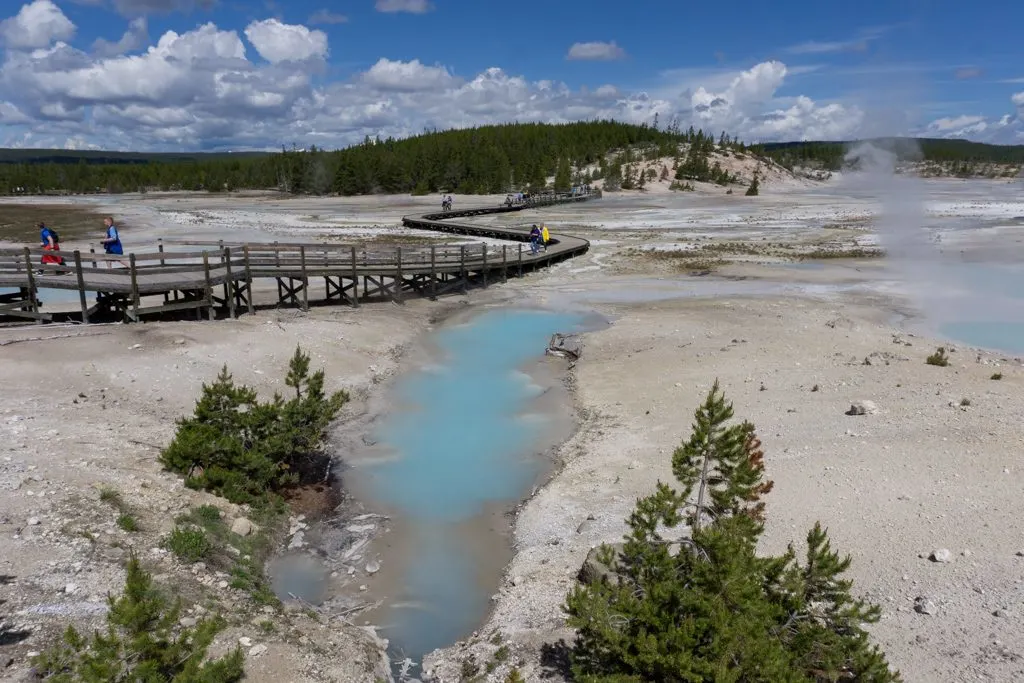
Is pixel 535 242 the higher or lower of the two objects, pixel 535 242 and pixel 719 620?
the higher

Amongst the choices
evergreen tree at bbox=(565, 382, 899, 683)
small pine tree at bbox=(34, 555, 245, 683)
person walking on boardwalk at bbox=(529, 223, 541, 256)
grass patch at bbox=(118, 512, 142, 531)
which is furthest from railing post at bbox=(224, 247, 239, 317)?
person walking on boardwalk at bbox=(529, 223, 541, 256)

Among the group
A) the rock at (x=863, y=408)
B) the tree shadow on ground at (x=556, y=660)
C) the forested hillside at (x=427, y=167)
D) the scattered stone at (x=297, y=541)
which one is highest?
the forested hillside at (x=427, y=167)

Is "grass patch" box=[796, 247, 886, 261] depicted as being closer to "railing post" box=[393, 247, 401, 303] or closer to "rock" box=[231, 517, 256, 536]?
"railing post" box=[393, 247, 401, 303]

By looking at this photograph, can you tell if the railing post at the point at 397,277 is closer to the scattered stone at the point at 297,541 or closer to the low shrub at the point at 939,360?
the scattered stone at the point at 297,541

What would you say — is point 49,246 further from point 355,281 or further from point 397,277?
point 397,277

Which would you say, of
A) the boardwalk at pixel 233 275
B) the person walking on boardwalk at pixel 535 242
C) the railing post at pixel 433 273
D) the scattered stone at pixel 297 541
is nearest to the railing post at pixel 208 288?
the boardwalk at pixel 233 275

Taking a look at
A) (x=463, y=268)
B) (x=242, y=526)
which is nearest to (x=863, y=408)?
(x=242, y=526)
